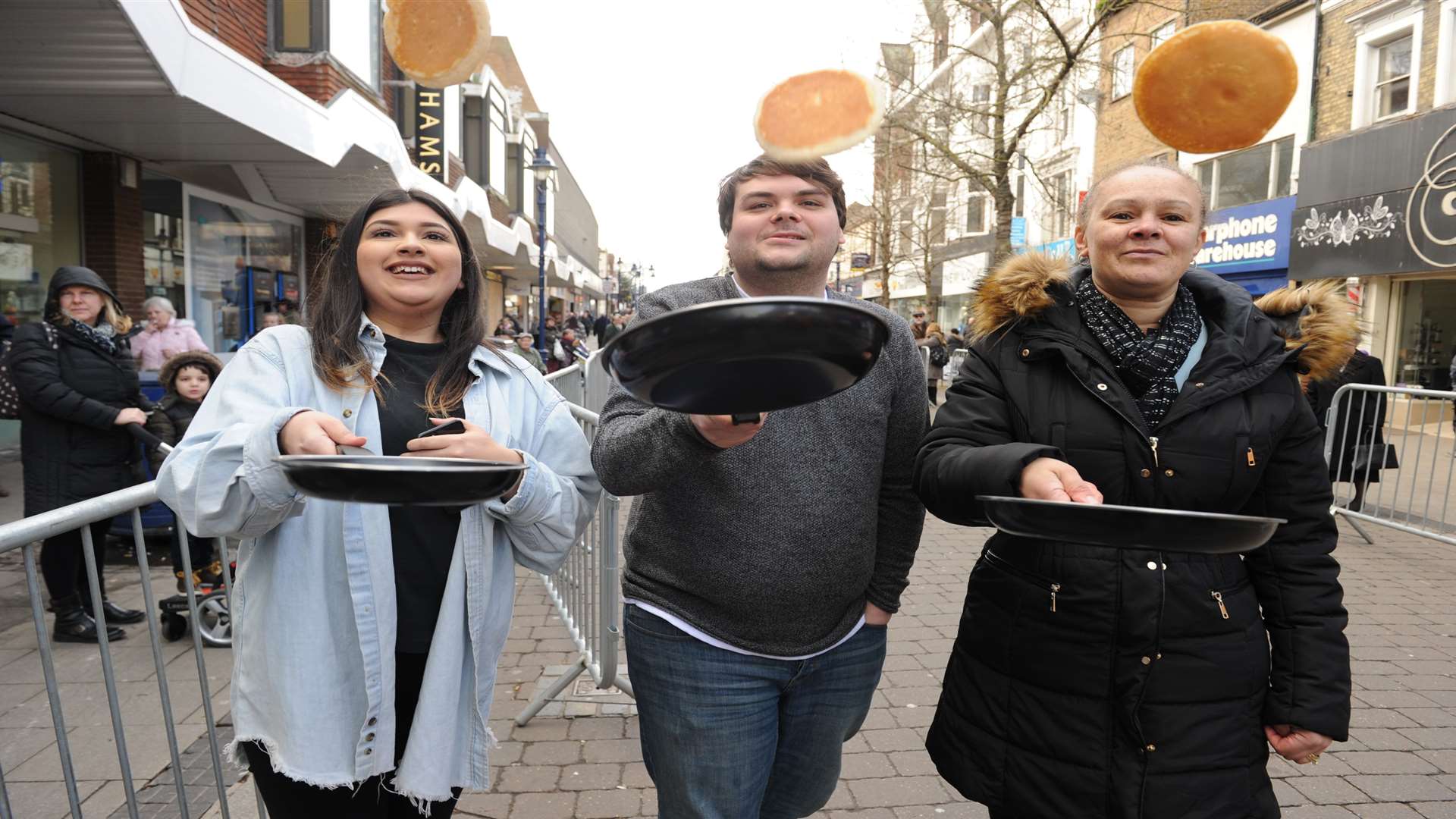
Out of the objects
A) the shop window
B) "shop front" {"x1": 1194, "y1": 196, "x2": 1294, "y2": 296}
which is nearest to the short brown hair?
the shop window

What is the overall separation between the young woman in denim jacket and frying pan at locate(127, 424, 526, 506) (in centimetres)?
20

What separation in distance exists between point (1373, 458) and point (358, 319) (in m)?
8.28

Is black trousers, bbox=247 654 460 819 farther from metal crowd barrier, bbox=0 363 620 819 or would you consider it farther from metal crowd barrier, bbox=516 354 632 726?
metal crowd barrier, bbox=516 354 632 726

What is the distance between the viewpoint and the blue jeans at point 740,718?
74.2 inches

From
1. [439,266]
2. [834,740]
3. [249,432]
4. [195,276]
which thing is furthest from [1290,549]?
[195,276]

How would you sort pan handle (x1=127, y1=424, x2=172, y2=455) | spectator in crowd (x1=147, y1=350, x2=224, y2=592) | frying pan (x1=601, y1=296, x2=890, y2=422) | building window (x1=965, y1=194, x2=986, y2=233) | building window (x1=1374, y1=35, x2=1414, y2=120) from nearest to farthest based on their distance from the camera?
1. frying pan (x1=601, y1=296, x2=890, y2=422)
2. pan handle (x1=127, y1=424, x2=172, y2=455)
3. spectator in crowd (x1=147, y1=350, x2=224, y2=592)
4. building window (x1=1374, y1=35, x2=1414, y2=120)
5. building window (x1=965, y1=194, x2=986, y2=233)

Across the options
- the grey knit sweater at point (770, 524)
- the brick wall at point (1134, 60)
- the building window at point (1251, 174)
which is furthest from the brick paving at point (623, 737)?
the building window at point (1251, 174)

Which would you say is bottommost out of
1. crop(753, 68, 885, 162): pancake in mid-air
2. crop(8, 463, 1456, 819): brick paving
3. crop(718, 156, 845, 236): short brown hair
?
crop(8, 463, 1456, 819): brick paving

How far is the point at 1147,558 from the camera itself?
1.79m

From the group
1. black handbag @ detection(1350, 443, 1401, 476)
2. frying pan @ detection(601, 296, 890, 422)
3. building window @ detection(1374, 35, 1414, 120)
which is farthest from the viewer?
building window @ detection(1374, 35, 1414, 120)

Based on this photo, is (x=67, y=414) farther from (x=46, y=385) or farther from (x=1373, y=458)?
(x=1373, y=458)

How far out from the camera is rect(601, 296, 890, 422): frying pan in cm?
111

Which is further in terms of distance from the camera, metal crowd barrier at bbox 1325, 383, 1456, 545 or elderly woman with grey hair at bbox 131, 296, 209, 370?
elderly woman with grey hair at bbox 131, 296, 209, 370

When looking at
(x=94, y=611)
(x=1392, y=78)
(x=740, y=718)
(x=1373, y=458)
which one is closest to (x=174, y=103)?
(x=94, y=611)
